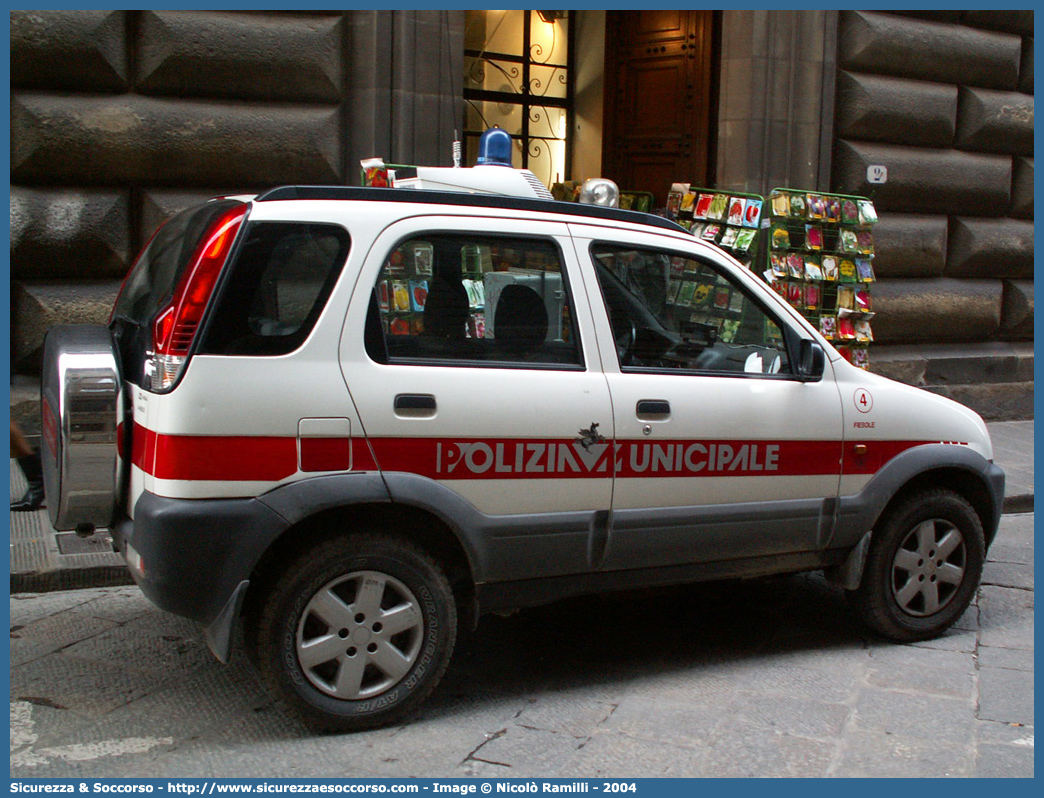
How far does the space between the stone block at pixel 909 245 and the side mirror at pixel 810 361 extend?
637 centimetres

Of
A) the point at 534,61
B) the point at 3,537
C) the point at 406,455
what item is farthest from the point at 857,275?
the point at 3,537

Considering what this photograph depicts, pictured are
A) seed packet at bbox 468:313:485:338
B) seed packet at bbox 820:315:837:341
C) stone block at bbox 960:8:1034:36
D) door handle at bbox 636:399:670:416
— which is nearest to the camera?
seed packet at bbox 468:313:485:338

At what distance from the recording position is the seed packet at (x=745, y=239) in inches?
339

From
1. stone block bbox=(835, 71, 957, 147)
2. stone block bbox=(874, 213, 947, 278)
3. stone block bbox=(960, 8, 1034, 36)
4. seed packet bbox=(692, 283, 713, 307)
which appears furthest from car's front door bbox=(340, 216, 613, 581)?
stone block bbox=(960, 8, 1034, 36)

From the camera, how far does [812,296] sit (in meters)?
8.98

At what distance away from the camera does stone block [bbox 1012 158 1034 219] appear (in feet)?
36.6

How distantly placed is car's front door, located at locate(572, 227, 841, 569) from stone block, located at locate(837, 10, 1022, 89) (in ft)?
21.9

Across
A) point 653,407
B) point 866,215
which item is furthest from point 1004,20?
point 653,407

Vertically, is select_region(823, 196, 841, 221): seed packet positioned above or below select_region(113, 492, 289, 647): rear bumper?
above

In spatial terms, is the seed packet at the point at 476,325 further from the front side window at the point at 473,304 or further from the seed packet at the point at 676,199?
the seed packet at the point at 676,199

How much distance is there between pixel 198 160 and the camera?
301 inches

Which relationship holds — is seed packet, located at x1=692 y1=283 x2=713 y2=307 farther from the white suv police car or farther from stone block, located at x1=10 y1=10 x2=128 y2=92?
stone block, located at x1=10 y1=10 x2=128 y2=92

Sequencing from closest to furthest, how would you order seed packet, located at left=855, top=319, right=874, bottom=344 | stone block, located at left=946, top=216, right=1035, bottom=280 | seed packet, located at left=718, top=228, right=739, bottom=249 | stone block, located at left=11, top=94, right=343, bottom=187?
stone block, located at left=11, top=94, right=343, bottom=187, seed packet, located at left=718, top=228, right=739, bottom=249, seed packet, located at left=855, top=319, right=874, bottom=344, stone block, located at left=946, top=216, right=1035, bottom=280

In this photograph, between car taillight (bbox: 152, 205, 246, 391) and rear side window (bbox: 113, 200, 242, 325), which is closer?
car taillight (bbox: 152, 205, 246, 391)
